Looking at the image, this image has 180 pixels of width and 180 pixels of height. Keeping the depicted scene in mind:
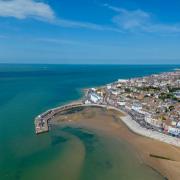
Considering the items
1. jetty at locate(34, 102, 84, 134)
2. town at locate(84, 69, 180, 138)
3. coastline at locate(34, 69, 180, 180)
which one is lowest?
coastline at locate(34, 69, 180, 180)

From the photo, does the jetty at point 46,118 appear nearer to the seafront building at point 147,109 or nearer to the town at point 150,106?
the seafront building at point 147,109

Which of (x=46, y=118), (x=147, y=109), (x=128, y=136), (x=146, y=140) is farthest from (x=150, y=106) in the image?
(x=46, y=118)

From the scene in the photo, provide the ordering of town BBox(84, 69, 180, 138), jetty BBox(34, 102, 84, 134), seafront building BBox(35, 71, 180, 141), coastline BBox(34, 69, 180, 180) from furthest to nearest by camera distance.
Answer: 1. town BBox(84, 69, 180, 138)
2. jetty BBox(34, 102, 84, 134)
3. seafront building BBox(35, 71, 180, 141)
4. coastline BBox(34, 69, 180, 180)

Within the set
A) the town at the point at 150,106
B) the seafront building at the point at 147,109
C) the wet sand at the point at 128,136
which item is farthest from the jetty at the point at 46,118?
the town at the point at 150,106

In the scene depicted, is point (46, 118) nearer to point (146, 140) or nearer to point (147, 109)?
point (146, 140)

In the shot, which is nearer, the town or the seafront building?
the seafront building

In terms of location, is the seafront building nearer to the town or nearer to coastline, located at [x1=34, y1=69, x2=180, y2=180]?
the town

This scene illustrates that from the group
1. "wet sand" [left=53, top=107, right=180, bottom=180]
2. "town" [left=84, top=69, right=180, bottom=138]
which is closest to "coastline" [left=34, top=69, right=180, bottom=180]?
"wet sand" [left=53, top=107, right=180, bottom=180]

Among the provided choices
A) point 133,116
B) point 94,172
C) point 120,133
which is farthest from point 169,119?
point 94,172
